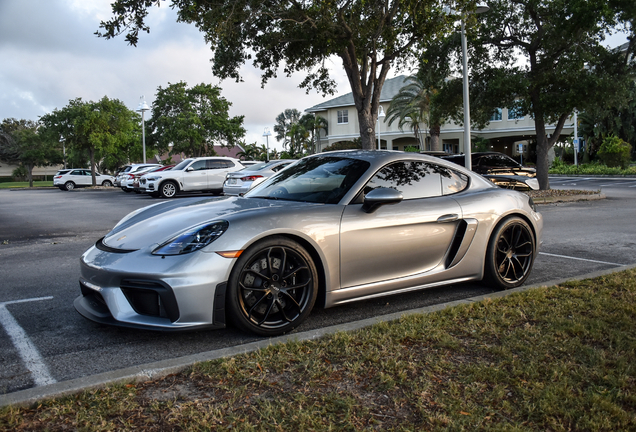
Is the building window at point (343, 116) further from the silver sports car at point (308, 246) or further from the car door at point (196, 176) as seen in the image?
the silver sports car at point (308, 246)

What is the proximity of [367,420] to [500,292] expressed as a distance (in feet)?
9.11

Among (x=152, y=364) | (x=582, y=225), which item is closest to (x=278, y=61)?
(x=582, y=225)

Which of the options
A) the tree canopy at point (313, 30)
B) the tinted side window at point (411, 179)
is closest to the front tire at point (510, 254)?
the tinted side window at point (411, 179)

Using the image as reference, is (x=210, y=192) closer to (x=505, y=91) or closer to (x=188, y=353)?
(x=505, y=91)

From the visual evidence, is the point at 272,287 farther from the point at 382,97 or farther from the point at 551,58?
the point at 382,97

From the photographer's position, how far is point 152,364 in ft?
10.3

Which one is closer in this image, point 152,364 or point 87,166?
point 152,364

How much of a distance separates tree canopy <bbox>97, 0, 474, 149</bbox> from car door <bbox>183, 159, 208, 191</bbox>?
4944 mm

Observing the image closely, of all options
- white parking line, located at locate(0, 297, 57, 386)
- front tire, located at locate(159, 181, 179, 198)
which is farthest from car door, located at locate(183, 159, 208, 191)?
white parking line, located at locate(0, 297, 57, 386)

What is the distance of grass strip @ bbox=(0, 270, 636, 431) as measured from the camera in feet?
8.29

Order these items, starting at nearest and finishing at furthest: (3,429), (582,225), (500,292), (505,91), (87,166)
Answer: (3,429), (500,292), (582,225), (505,91), (87,166)

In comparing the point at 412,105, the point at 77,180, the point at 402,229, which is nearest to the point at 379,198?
the point at 402,229

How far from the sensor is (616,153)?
3566cm

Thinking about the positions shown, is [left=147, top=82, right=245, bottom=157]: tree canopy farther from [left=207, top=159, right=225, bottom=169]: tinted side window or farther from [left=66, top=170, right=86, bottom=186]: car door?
[left=207, top=159, right=225, bottom=169]: tinted side window
